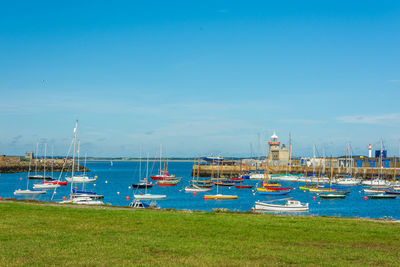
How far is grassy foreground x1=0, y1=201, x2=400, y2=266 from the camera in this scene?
42.0ft

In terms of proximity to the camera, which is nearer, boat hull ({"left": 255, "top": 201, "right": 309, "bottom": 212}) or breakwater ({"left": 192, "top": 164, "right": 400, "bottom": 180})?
boat hull ({"left": 255, "top": 201, "right": 309, "bottom": 212})

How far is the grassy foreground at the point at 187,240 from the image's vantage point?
12789 mm

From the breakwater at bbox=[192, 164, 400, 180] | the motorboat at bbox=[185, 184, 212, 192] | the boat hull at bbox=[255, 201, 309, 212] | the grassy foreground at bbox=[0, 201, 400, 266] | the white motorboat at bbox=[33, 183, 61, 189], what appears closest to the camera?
the grassy foreground at bbox=[0, 201, 400, 266]

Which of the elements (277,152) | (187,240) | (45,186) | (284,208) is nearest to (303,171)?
(277,152)

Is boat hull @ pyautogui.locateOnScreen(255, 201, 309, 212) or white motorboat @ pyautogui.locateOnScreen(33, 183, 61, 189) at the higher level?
boat hull @ pyautogui.locateOnScreen(255, 201, 309, 212)

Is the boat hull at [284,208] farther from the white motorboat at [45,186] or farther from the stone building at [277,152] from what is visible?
the stone building at [277,152]

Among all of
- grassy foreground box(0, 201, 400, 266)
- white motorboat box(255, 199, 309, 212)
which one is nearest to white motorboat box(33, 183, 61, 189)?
white motorboat box(255, 199, 309, 212)

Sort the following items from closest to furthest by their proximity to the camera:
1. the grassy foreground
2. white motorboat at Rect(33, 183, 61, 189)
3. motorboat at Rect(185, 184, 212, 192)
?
1. the grassy foreground
2. motorboat at Rect(185, 184, 212, 192)
3. white motorboat at Rect(33, 183, 61, 189)

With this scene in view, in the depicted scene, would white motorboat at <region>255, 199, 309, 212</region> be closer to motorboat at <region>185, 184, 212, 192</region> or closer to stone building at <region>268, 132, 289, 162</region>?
motorboat at <region>185, 184, 212, 192</region>

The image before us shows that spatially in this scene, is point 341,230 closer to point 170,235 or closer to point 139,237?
point 170,235

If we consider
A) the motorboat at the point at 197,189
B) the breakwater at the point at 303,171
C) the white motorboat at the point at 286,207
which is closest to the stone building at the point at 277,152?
the breakwater at the point at 303,171

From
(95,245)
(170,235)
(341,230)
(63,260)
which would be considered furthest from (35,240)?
(341,230)

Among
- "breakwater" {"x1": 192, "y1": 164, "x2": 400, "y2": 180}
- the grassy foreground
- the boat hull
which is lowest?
the boat hull

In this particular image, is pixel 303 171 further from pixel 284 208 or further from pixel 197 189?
pixel 284 208
